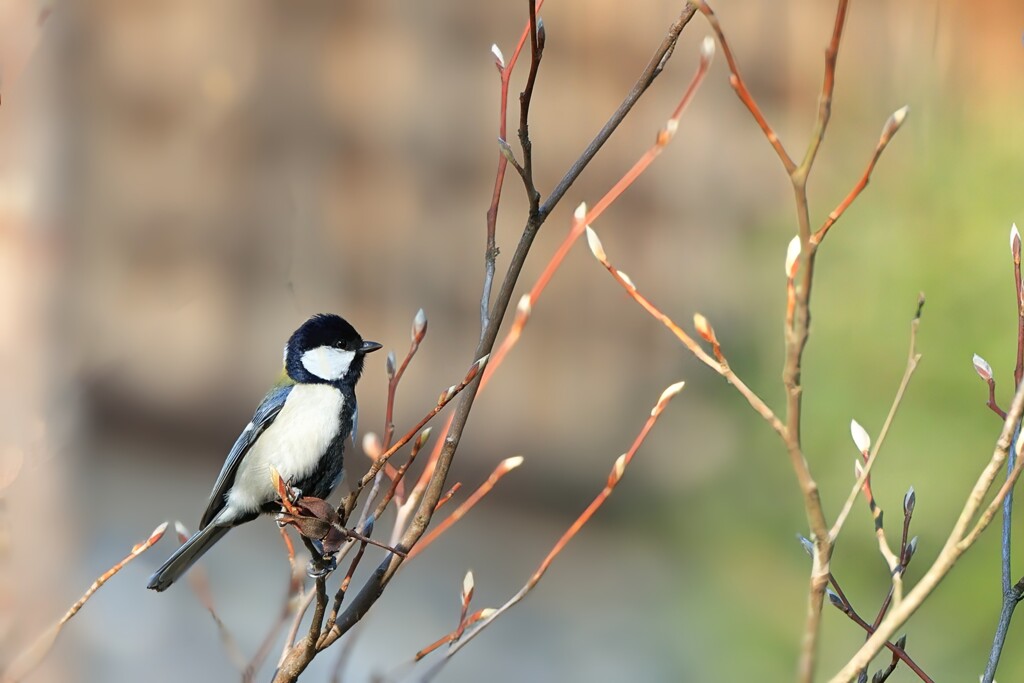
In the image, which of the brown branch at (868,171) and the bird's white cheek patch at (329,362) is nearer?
the brown branch at (868,171)

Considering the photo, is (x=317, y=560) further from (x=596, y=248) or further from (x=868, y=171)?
(x=868, y=171)

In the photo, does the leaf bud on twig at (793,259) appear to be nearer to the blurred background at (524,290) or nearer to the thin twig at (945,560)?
A: the thin twig at (945,560)

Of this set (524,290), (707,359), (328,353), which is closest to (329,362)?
(328,353)

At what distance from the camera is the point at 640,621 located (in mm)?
2008

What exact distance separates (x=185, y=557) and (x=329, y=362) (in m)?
0.17

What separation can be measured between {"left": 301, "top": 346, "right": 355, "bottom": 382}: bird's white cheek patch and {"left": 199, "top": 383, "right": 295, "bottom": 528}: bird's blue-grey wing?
0.08 feet

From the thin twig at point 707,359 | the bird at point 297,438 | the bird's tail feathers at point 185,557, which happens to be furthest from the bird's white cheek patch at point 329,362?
the thin twig at point 707,359

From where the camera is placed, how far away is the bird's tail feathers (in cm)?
71

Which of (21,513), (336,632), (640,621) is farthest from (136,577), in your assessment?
(336,632)

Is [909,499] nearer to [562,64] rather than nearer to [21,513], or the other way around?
[21,513]

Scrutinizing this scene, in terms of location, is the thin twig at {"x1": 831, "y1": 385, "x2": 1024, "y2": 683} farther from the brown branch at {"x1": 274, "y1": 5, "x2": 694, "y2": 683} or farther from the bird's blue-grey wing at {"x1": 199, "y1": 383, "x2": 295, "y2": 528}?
the bird's blue-grey wing at {"x1": 199, "y1": 383, "x2": 295, "y2": 528}

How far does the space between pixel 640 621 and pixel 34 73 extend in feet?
4.49

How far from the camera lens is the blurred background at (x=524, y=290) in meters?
1.32

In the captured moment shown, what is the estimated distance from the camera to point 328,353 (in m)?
0.80
